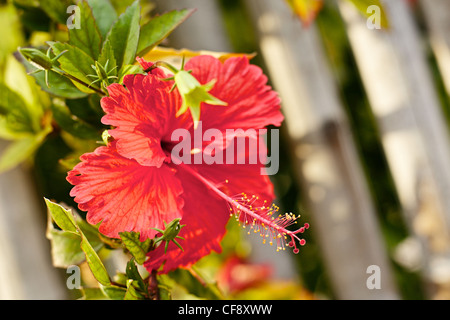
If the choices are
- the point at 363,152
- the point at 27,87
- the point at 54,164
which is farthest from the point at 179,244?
the point at 363,152

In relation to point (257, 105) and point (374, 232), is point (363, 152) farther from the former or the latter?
point (257, 105)

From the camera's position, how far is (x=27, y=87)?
49 centimetres

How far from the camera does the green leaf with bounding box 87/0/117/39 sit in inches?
14.5

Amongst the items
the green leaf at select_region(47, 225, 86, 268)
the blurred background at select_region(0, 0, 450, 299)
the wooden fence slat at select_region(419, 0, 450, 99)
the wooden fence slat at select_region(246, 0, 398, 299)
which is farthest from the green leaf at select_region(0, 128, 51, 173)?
the wooden fence slat at select_region(419, 0, 450, 99)

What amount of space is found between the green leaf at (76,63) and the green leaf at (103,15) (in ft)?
0.15

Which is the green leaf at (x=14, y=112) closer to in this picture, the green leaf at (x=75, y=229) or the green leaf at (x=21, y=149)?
the green leaf at (x=21, y=149)

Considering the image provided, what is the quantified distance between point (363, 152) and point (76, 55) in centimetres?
89

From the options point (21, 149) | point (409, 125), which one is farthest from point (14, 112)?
point (409, 125)

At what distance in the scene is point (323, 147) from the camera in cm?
Answer: 81

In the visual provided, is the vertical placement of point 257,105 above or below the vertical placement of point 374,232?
above

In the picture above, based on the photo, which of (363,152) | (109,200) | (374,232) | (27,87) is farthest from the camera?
(363,152)

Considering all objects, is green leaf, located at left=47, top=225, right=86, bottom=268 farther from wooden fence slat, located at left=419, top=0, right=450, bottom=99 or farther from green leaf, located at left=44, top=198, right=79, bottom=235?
wooden fence slat, located at left=419, top=0, right=450, bottom=99

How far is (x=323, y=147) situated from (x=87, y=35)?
1.76ft
